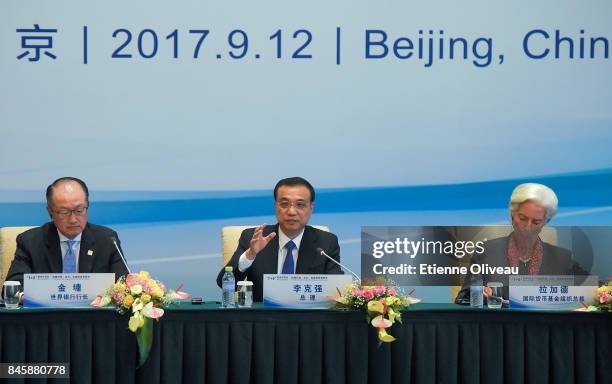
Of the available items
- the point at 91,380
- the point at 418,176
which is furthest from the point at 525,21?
the point at 91,380

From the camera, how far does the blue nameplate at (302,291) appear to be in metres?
3.62

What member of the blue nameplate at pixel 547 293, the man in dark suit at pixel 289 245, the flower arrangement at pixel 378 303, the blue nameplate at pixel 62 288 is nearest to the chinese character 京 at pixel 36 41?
the man in dark suit at pixel 289 245

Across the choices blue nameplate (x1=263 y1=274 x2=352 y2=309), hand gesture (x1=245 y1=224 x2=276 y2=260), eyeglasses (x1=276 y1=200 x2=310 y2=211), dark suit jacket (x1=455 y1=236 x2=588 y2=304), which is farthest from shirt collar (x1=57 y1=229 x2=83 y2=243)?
dark suit jacket (x1=455 y1=236 x2=588 y2=304)

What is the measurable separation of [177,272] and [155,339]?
1692 mm

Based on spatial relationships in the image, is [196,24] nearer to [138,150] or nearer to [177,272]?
[138,150]

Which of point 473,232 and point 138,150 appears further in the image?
point 138,150

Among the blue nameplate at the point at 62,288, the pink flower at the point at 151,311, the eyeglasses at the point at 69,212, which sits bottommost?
the pink flower at the point at 151,311

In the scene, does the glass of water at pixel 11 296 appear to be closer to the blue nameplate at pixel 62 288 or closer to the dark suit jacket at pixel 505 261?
the blue nameplate at pixel 62 288

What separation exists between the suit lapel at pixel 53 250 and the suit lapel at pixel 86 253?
0.10m

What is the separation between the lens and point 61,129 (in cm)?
507

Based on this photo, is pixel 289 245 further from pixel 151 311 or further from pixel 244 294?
pixel 151 311

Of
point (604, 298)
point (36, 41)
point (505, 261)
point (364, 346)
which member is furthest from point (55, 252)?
point (604, 298)

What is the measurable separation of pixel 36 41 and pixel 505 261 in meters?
2.82

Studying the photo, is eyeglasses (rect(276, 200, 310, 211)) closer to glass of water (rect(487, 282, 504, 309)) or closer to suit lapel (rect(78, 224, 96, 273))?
suit lapel (rect(78, 224, 96, 273))
